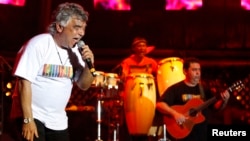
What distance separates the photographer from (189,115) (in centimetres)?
766

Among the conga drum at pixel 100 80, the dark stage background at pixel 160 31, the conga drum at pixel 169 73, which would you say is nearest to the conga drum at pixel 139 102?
the conga drum at pixel 169 73

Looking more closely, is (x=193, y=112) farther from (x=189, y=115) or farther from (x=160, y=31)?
(x=160, y=31)

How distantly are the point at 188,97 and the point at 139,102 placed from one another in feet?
5.70

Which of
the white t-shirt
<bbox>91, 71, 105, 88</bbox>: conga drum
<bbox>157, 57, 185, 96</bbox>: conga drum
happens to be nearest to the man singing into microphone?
the white t-shirt

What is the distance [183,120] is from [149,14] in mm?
5030

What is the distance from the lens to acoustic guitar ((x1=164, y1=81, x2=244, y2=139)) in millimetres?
7508

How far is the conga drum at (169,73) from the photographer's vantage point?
31.0 feet

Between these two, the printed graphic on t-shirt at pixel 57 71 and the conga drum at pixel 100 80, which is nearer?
the printed graphic on t-shirt at pixel 57 71

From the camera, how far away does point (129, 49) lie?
475 inches

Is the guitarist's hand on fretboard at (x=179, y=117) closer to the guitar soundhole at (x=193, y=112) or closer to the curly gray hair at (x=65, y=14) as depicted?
the guitar soundhole at (x=193, y=112)

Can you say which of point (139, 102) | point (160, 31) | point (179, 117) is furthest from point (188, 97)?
point (160, 31)

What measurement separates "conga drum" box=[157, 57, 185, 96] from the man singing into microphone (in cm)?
521

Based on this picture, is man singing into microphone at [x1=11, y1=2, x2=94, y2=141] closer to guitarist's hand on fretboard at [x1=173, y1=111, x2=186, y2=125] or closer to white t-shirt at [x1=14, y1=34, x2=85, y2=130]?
white t-shirt at [x1=14, y1=34, x2=85, y2=130]

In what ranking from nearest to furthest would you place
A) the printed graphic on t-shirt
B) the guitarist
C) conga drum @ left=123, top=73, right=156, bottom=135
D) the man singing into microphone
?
the man singing into microphone → the printed graphic on t-shirt → the guitarist → conga drum @ left=123, top=73, right=156, bottom=135
